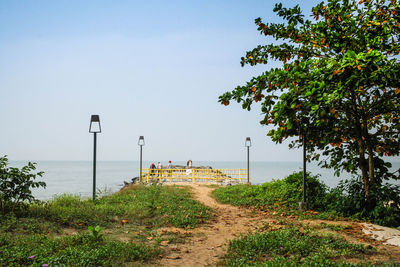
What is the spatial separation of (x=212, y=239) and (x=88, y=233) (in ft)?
8.46

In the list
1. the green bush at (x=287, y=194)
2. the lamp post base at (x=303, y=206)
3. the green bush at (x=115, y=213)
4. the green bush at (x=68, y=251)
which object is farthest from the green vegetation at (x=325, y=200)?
the green bush at (x=68, y=251)

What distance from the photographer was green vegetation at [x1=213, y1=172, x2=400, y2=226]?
7.09m

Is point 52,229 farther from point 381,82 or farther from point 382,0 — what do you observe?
point 382,0

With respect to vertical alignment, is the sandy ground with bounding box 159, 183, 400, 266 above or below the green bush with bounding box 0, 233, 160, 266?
below

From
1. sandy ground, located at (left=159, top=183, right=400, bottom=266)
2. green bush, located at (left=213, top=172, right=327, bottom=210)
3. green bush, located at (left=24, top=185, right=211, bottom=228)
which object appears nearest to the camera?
sandy ground, located at (left=159, top=183, right=400, bottom=266)

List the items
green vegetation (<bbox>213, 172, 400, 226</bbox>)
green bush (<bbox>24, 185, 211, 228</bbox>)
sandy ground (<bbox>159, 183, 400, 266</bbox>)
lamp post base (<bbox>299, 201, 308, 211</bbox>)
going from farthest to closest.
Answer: lamp post base (<bbox>299, 201, 308, 211</bbox>) → green vegetation (<bbox>213, 172, 400, 226</bbox>) → green bush (<bbox>24, 185, 211, 228</bbox>) → sandy ground (<bbox>159, 183, 400, 266</bbox>)

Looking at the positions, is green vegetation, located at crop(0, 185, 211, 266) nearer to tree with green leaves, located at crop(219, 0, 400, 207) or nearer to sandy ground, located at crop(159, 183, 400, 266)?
sandy ground, located at crop(159, 183, 400, 266)

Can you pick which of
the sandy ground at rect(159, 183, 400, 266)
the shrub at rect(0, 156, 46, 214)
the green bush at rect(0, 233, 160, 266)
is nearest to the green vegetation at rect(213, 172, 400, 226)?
the sandy ground at rect(159, 183, 400, 266)

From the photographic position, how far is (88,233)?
5.42 m

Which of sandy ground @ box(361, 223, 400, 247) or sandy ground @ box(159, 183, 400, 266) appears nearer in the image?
sandy ground @ box(159, 183, 400, 266)

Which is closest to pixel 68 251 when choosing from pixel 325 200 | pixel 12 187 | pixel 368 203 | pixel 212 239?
pixel 212 239

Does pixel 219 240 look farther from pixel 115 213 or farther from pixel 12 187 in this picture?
pixel 12 187

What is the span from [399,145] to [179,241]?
6.89m

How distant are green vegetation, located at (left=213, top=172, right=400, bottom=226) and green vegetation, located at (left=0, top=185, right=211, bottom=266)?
261 cm
